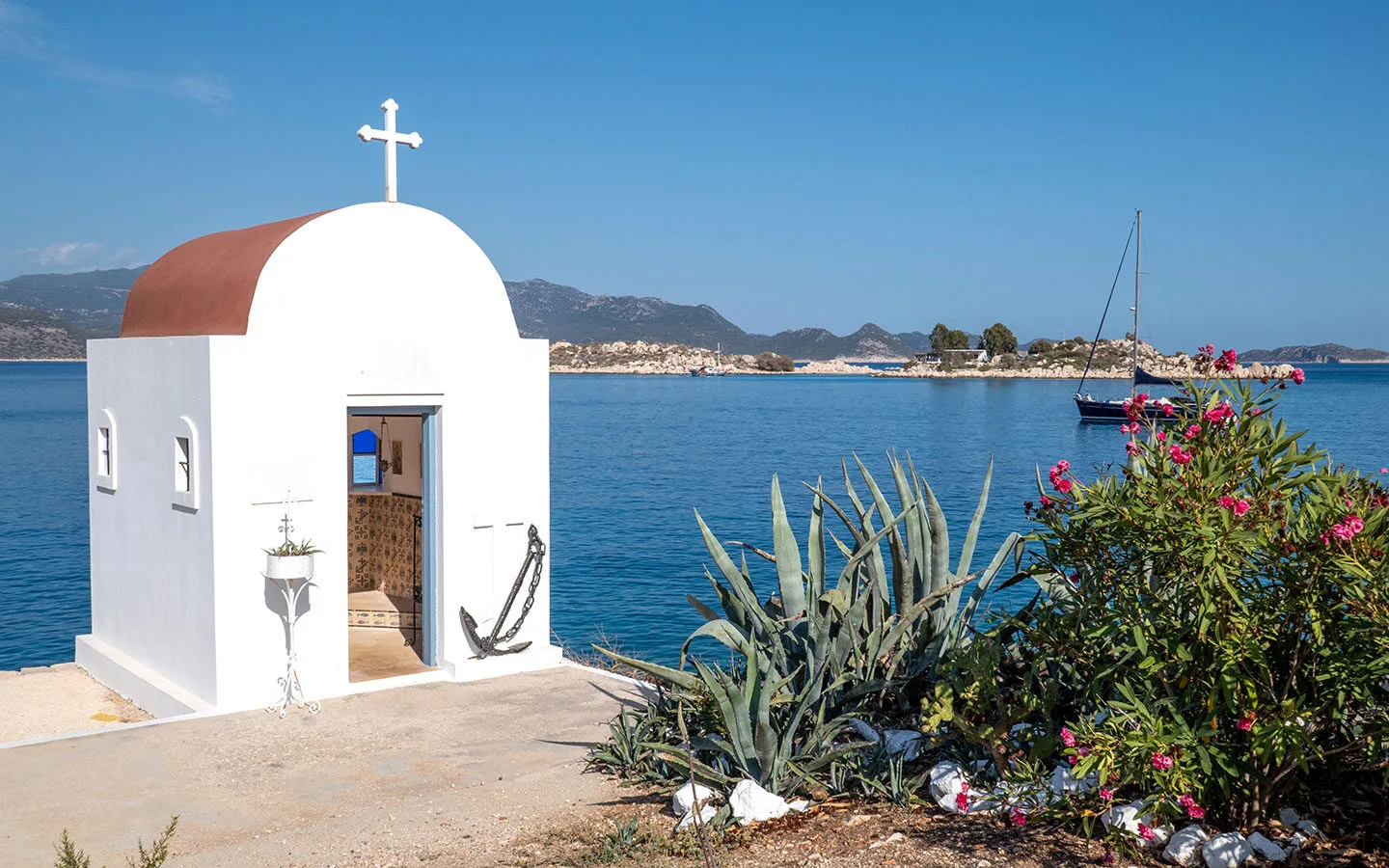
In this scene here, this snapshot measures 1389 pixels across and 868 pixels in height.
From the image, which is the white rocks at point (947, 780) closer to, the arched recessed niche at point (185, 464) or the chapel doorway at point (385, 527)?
the arched recessed niche at point (185, 464)

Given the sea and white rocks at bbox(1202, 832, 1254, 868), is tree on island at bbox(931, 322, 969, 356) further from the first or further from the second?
white rocks at bbox(1202, 832, 1254, 868)

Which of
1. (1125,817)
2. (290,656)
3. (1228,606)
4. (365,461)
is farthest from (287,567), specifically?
(1228,606)

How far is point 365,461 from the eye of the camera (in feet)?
37.8

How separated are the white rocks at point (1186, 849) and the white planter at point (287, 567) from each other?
4.98 meters

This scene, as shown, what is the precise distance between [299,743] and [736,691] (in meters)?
2.73

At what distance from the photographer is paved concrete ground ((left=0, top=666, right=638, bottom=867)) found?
5125 millimetres

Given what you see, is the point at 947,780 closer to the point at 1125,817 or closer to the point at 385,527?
the point at 1125,817

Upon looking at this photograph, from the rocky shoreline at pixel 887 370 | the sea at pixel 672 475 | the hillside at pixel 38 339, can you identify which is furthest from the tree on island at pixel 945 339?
the hillside at pixel 38 339

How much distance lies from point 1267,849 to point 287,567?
5.34m

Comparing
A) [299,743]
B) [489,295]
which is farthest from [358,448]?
[299,743]

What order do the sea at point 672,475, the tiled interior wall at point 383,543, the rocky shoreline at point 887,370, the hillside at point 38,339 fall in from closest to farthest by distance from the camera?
the tiled interior wall at point 383,543
the sea at point 672,475
the rocky shoreline at point 887,370
the hillside at point 38,339

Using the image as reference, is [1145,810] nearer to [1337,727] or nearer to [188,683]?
[1337,727]

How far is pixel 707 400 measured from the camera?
9150cm

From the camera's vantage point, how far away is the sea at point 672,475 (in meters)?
19.0
